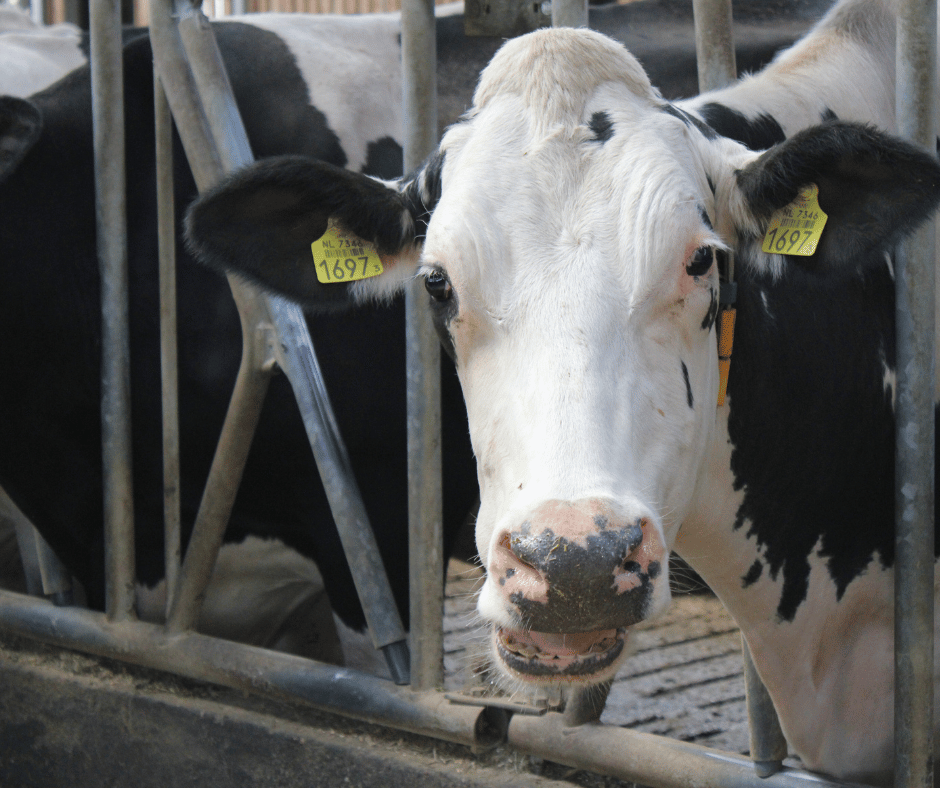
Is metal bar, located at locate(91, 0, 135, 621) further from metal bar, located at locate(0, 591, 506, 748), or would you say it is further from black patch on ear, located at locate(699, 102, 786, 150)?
black patch on ear, located at locate(699, 102, 786, 150)

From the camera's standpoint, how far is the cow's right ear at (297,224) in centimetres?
199

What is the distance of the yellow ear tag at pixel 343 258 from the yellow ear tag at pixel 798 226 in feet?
2.51

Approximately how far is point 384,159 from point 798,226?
5.89ft

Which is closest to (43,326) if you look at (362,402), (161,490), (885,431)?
(161,490)

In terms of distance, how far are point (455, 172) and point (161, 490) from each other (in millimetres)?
1826

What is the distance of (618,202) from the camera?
1674 millimetres

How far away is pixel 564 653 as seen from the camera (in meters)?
1.48

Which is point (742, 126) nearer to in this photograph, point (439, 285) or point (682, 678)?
point (439, 285)

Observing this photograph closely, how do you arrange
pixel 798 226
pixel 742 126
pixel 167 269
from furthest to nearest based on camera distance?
pixel 167 269 < pixel 742 126 < pixel 798 226

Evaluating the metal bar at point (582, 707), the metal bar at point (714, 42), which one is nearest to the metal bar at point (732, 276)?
the metal bar at point (714, 42)

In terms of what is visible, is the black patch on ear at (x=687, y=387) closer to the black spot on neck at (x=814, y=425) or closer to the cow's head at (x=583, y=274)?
the cow's head at (x=583, y=274)

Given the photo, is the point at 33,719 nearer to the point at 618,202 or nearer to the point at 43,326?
the point at 43,326

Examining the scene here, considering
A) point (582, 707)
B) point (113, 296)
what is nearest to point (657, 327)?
point (582, 707)

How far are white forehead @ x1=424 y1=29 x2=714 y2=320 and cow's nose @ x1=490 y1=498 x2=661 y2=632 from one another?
0.40 meters
